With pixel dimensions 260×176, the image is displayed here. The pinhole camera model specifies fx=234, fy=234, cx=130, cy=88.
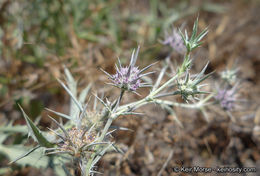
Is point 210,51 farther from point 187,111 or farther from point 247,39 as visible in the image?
point 187,111

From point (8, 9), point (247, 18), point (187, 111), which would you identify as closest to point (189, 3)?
point (247, 18)

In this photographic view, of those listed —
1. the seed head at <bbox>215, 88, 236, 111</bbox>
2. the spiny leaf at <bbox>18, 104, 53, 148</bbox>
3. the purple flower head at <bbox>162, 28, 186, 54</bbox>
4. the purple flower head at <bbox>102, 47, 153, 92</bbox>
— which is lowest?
the spiny leaf at <bbox>18, 104, 53, 148</bbox>

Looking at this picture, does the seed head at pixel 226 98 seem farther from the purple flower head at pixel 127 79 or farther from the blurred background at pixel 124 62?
the purple flower head at pixel 127 79

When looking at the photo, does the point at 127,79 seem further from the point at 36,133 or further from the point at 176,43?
the point at 176,43

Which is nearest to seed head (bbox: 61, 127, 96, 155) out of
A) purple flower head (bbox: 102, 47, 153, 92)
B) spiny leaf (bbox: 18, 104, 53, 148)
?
spiny leaf (bbox: 18, 104, 53, 148)

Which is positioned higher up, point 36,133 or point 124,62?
point 124,62

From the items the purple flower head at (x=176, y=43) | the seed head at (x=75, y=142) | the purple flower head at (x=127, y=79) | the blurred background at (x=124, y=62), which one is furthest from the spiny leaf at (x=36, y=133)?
the purple flower head at (x=176, y=43)

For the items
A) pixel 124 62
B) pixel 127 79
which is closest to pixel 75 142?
pixel 127 79

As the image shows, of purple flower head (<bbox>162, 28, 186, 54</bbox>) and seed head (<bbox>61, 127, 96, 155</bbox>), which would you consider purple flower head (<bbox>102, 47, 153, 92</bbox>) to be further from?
purple flower head (<bbox>162, 28, 186, 54</bbox>)
